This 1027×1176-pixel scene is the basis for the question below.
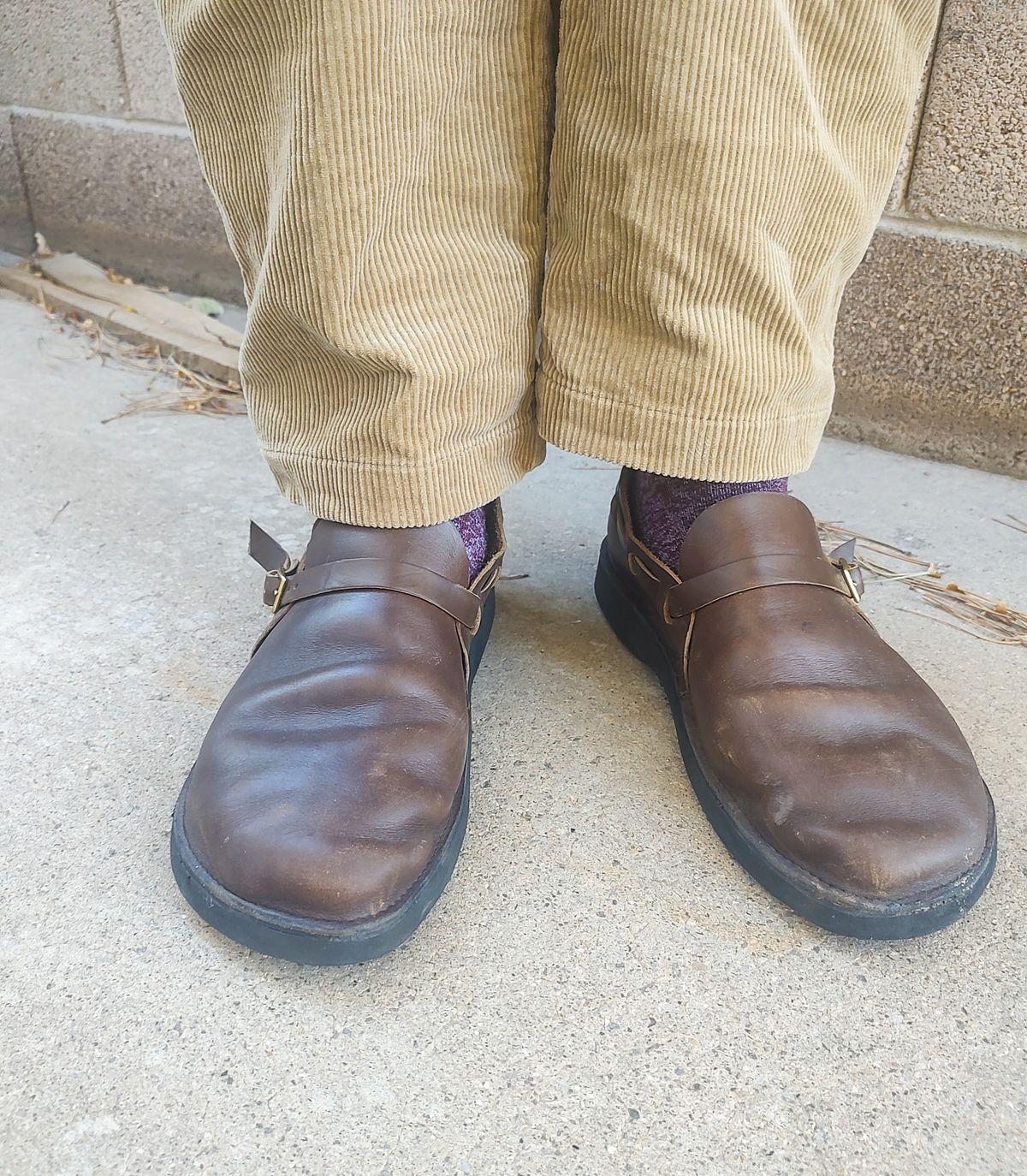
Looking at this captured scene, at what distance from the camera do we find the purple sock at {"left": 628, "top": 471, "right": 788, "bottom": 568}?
734 mm

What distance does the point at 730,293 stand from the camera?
1.98 ft

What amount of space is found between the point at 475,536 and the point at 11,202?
5.73ft

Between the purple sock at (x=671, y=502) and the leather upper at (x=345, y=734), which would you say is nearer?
the leather upper at (x=345, y=734)

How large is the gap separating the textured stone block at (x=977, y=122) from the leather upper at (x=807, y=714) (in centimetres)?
63

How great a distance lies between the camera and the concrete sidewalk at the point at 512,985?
462 mm

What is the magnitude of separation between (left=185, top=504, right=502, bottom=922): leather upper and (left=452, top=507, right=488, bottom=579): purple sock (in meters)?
0.03

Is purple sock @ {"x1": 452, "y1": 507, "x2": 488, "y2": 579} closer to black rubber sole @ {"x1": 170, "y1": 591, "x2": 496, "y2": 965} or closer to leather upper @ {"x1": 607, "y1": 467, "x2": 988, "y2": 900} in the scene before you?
leather upper @ {"x1": 607, "y1": 467, "x2": 988, "y2": 900}

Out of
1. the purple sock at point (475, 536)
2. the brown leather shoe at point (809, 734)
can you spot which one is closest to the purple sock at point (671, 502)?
the brown leather shoe at point (809, 734)

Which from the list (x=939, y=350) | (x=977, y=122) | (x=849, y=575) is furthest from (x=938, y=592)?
(x=977, y=122)

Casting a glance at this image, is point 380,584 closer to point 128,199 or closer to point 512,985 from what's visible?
point 512,985

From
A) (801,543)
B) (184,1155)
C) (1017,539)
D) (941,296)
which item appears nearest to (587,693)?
(801,543)

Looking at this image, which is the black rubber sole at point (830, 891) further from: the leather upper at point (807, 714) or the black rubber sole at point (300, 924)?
the black rubber sole at point (300, 924)

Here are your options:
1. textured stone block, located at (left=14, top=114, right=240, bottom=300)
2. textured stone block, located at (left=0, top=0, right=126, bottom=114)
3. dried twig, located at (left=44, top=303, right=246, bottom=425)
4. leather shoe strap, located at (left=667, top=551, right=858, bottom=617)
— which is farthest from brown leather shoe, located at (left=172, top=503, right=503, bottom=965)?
textured stone block, located at (left=0, top=0, right=126, bottom=114)

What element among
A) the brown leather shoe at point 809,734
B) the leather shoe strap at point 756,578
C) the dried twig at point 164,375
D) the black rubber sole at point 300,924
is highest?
the leather shoe strap at point 756,578
